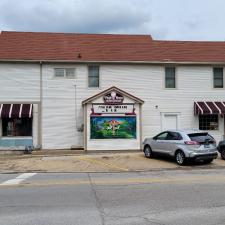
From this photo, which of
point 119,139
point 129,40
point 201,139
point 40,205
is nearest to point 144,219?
point 40,205

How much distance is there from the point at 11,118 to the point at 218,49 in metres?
15.2

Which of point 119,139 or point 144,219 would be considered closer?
point 144,219

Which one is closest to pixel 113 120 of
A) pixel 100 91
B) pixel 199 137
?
pixel 100 91

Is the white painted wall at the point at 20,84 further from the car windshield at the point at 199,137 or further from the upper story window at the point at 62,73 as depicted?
the car windshield at the point at 199,137

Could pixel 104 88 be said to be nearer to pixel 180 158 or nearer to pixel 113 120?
pixel 113 120

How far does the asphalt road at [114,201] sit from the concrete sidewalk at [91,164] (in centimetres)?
353

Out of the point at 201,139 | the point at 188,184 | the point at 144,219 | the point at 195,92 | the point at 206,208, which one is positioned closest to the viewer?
the point at 144,219

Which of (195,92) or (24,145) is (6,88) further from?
(195,92)

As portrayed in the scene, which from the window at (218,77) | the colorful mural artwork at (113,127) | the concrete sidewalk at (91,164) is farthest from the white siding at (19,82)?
the window at (218,77)

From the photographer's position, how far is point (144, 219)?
8.22 m

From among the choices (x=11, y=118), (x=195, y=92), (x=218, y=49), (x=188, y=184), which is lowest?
(x=188, y=184)

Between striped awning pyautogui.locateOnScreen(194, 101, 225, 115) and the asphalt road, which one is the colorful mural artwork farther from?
the asphalt road

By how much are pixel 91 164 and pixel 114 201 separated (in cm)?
971

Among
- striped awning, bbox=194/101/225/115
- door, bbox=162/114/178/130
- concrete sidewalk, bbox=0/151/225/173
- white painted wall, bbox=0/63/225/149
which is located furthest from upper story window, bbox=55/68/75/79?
striped awning, bbox=194/101/225/115
